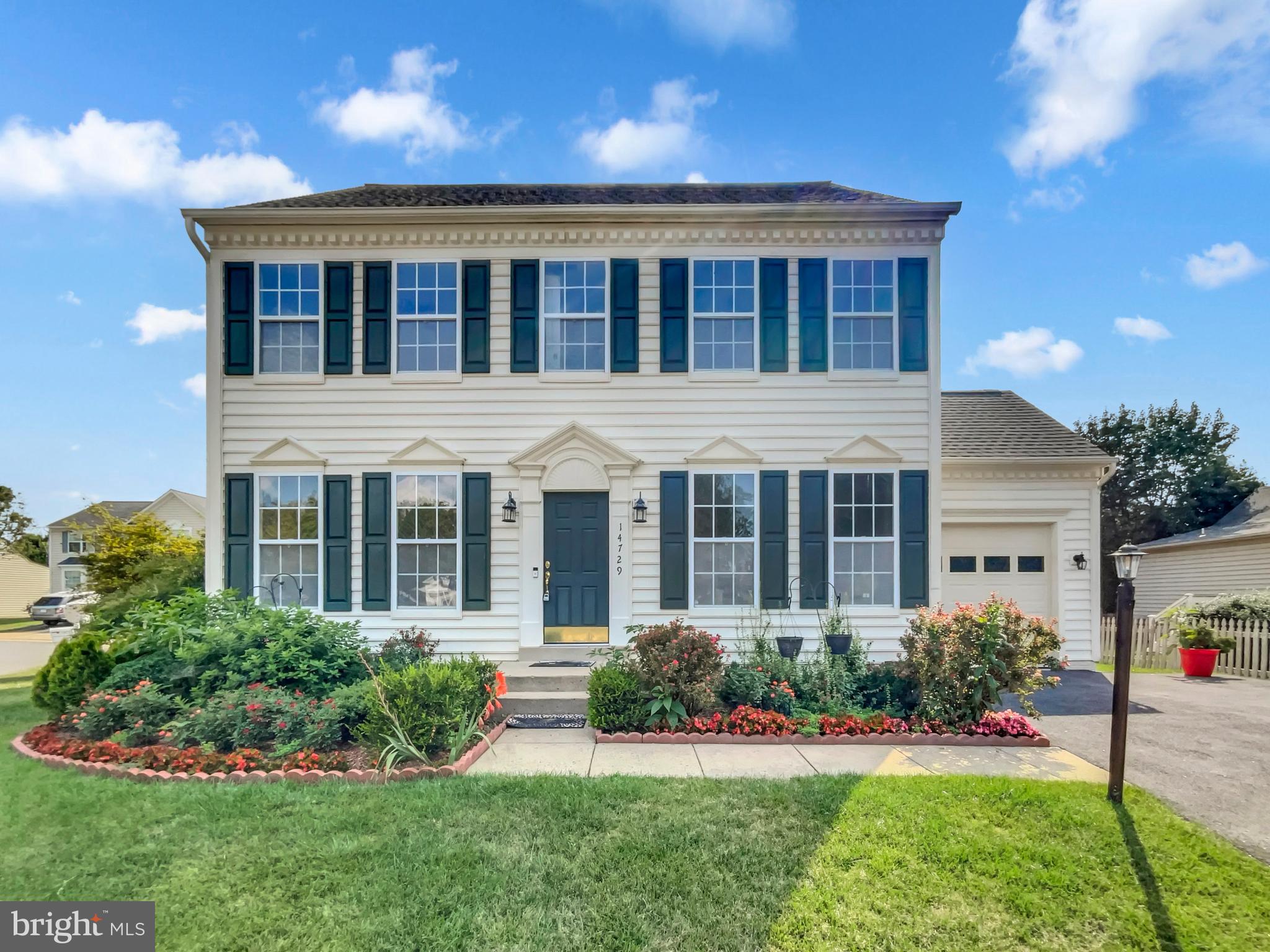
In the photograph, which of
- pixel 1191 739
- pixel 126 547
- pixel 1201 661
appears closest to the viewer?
pixel 1191 739

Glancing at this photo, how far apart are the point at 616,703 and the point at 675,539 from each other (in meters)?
2.80

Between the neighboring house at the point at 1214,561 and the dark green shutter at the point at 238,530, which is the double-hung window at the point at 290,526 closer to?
the dark green shutter at the point at 238,530

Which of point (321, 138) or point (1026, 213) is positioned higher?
point (321, 138)

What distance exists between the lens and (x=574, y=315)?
845 cm

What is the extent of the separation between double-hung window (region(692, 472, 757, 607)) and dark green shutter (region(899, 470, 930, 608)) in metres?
2.01

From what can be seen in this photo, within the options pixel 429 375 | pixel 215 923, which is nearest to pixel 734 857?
pixel 215 923

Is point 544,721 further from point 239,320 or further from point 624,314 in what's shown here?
point 239,320

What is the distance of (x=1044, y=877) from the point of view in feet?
11.1

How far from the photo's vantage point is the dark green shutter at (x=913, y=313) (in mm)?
8406

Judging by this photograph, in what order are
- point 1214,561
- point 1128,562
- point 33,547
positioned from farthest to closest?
1. point 33,547
2. point 1214,561
3. point 1128,562

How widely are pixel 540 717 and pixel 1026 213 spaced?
407 inches

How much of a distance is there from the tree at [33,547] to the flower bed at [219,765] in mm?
35328

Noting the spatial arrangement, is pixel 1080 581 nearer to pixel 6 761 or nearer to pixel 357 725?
pixel 357 725

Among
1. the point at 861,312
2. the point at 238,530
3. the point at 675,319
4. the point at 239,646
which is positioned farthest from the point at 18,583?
the point at 861,312
